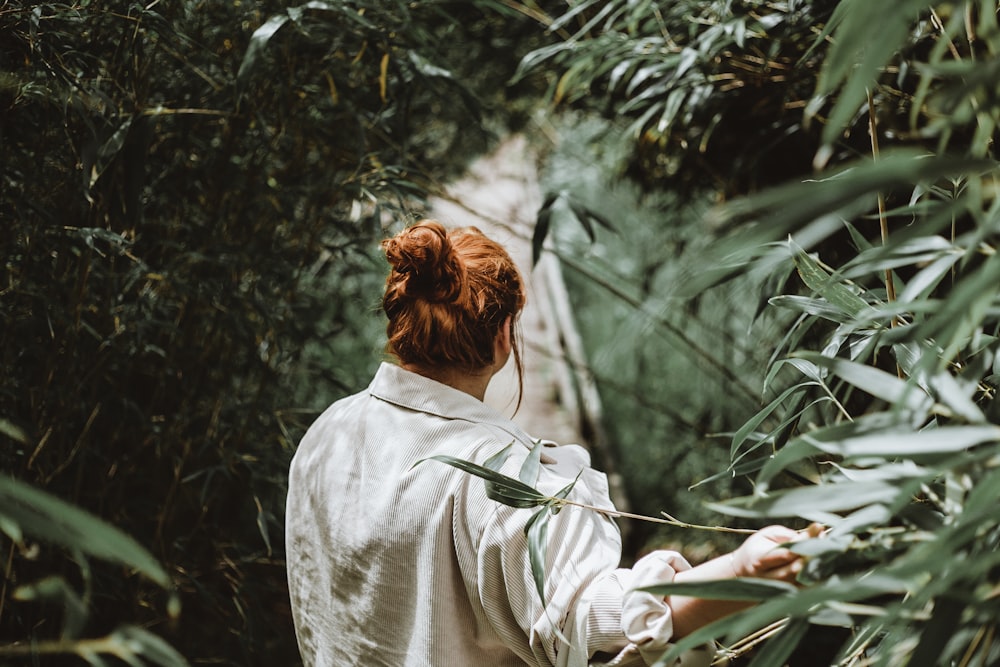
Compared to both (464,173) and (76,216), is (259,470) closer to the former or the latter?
(76,216)

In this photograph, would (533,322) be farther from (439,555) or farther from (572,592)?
(572,592)

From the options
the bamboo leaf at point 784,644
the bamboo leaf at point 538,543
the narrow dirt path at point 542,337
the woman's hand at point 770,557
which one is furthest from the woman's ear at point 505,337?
the narrow dirt path at point 542,337

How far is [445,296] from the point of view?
3.78ft

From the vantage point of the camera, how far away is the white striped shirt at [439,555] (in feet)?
3.06

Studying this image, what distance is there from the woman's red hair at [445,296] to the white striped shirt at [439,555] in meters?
0.05

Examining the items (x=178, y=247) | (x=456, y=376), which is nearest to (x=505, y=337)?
(x=456, y=376)

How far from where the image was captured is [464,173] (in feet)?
11.0

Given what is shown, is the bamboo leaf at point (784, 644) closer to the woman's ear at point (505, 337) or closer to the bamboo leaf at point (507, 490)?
the bamboo leaf at point (507, 490)

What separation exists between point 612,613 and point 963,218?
57.9 inches

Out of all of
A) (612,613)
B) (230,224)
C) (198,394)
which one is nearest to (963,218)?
(612,613)

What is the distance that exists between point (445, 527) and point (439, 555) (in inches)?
1.6

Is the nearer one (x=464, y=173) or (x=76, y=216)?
(x=76, y=216)

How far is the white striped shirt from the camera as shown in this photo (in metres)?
0.93

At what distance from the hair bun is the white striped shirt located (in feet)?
0.44
